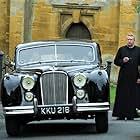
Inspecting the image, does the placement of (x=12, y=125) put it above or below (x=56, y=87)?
below

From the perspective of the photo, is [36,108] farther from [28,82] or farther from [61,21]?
[61,21]

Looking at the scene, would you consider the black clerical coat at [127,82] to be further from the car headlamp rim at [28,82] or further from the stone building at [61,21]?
the stone building at [61,21]

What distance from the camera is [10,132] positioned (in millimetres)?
15094

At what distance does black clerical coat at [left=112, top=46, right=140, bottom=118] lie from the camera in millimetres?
17188

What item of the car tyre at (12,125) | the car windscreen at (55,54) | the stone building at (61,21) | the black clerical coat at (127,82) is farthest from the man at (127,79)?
the stone building at (61,21)

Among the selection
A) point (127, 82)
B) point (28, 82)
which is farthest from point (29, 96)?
point (127, 82)

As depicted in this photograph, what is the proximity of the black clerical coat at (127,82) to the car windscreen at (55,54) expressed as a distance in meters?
1.08

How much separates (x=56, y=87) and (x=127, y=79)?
10.3ft

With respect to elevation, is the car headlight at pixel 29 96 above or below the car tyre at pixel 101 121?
above

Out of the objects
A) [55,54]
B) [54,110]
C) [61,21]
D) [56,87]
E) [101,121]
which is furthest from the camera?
[61,21]

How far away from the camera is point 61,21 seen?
36.0m

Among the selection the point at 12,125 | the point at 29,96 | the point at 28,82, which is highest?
the point at 28,82

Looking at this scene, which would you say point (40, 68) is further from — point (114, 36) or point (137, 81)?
point (114, 36)

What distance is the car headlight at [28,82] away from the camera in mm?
14742
